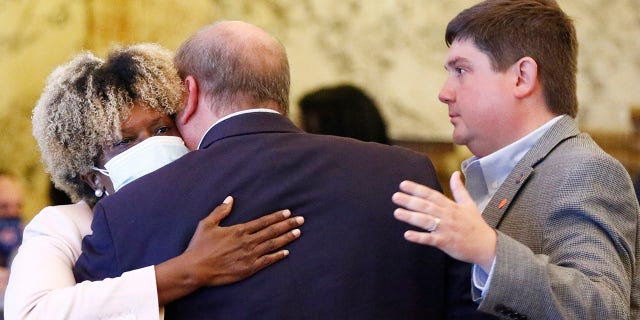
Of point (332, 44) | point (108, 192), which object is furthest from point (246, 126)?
point (332, 44)

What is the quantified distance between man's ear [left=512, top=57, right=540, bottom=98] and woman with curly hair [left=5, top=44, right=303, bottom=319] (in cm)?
71

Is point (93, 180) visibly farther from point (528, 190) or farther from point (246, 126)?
point (528, 190)

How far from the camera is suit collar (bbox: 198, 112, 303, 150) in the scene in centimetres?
204

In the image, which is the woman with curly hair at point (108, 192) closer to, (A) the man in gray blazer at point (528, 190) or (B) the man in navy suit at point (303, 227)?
(B) the man in navy suit at point (303, 227)

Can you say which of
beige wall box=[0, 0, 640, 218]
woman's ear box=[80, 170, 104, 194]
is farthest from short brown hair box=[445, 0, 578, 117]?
beige wall box=[0, 0, 640, 218]

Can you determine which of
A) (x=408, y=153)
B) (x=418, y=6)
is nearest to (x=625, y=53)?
(x=418, y=6)

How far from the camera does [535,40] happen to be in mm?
2410

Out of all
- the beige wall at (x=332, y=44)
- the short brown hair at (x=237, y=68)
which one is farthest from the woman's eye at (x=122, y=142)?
the beige wall at (x=332, y=44)

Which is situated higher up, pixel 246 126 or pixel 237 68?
pixel 237 68

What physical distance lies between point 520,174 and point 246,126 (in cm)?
62

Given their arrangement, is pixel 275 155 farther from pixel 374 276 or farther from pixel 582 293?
pixel 582 293

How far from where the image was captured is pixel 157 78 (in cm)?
234

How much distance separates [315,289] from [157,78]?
69 cm

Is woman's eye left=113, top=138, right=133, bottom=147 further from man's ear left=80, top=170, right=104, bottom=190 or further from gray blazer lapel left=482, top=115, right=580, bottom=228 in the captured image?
gray blazer lapel left=482, top=115, right=580, bottom=228
